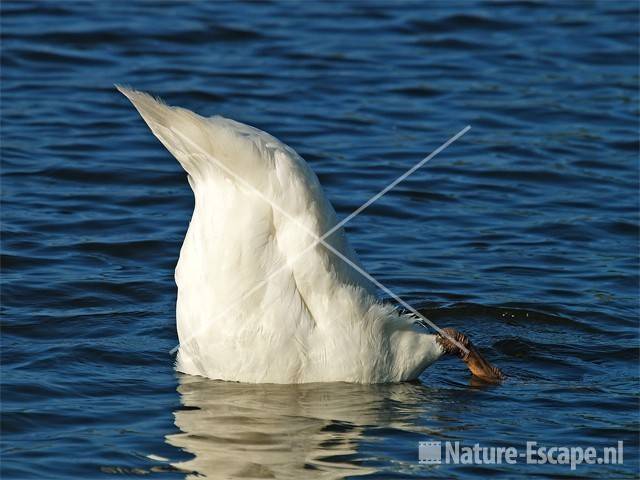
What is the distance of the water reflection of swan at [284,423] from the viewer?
5836 mm

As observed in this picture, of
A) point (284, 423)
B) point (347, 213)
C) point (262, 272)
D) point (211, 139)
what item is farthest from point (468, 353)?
point (347, 213)

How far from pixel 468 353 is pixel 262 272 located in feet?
4.77

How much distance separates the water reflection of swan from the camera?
5836 mm

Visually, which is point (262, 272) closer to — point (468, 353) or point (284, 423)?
point (284, 423)

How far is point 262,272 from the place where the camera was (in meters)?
6.37

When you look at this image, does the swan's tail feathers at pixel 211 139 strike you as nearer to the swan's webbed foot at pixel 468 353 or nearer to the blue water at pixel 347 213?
the blue water at pixel 347 213

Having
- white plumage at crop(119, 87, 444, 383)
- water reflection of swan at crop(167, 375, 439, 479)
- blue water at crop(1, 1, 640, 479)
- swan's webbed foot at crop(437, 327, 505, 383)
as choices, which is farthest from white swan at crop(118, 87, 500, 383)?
swan's webbed foot at crop(437, 327, 505, 383)

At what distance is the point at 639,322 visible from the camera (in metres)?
8.51

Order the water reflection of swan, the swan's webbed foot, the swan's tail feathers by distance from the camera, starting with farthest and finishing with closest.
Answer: the swan's webbed foot → the swan's tail feathers → the water reflection of swan

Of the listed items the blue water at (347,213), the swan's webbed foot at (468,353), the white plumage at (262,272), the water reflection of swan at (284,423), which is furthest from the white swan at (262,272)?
the swan's webbed foot at (468,353)

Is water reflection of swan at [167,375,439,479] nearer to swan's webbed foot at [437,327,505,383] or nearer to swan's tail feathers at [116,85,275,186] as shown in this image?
swan's webbed foot at [437,327,505,383]

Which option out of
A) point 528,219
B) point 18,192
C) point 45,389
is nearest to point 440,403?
point 45,389

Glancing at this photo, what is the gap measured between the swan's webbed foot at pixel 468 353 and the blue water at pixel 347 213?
9 cm

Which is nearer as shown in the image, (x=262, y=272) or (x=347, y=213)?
(x=262, y=272)
